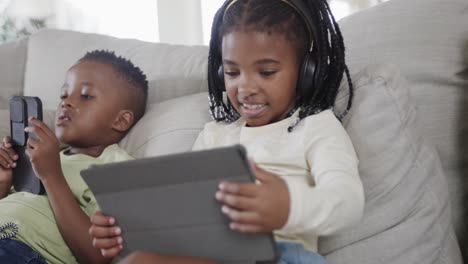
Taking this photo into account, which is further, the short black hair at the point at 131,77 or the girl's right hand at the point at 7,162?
the short black hair at the point at 131,77

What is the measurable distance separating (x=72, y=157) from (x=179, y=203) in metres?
0.62

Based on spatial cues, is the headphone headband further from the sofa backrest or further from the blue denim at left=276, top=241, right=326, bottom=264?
the blue denim at left=276, top=241, right=326, bottom=264

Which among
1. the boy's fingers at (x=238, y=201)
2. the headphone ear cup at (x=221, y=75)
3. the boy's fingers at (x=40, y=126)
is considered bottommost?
the boy's fingers at (x=40, y=126)

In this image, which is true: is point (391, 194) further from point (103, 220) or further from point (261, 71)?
point (103, 220)

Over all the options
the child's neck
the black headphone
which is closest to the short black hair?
the child's neck

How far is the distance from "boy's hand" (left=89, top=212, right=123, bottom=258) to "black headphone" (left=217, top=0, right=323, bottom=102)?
1.40 feet

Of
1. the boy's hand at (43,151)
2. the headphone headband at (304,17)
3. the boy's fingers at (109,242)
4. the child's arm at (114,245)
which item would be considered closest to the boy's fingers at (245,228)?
the child's arm at (114,245)

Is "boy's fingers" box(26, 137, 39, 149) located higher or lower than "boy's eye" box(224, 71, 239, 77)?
lower

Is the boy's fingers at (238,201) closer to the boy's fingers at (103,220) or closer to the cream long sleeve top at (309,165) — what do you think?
the cream long sleeve top at (309,165)

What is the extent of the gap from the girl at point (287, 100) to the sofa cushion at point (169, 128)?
0.37 ft

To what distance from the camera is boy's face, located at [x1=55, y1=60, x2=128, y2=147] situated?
1285 millimetres

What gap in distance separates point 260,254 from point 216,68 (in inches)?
20.9

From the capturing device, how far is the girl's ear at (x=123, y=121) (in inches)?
53.3

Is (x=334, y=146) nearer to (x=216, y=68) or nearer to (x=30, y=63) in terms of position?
(x=216, y=68)
